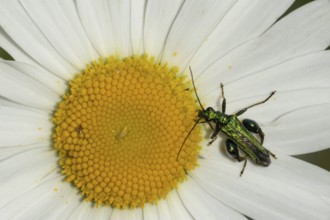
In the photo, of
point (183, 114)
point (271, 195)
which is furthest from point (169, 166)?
point (271, 195)

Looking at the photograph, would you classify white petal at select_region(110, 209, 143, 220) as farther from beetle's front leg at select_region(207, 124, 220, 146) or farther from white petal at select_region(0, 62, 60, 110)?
white petal at select_region(0, 62, 60, 110)

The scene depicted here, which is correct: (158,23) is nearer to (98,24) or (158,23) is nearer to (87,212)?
(98,24)

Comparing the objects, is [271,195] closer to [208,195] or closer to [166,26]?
[208,195]

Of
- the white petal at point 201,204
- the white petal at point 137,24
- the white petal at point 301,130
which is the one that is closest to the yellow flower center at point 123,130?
the white petal at point 137,24

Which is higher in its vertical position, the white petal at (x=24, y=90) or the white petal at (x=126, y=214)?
the white petal at (x=24, y=90)

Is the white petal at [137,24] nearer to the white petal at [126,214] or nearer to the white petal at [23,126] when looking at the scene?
the white petal at [23,126]

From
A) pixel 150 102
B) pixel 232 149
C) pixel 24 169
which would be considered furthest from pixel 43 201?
pixel 232 149
